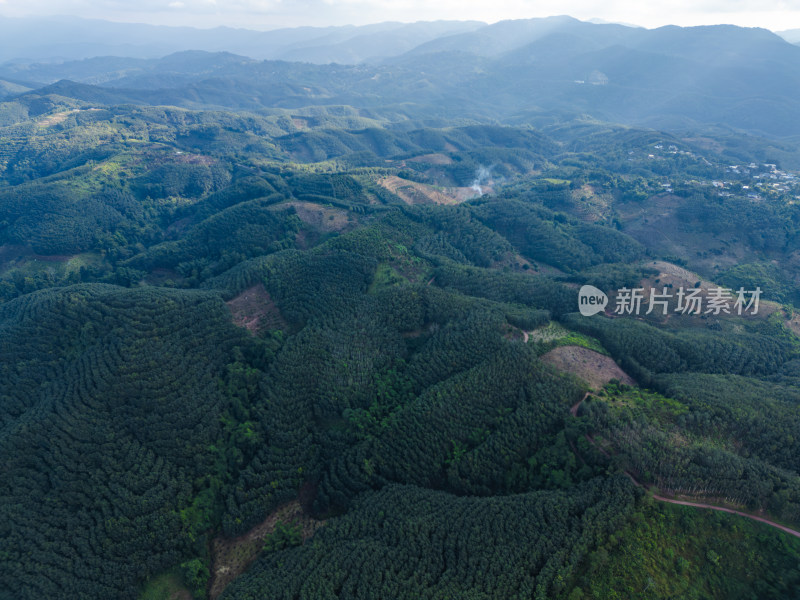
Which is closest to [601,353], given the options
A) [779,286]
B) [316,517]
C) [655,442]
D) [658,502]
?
[655,442]

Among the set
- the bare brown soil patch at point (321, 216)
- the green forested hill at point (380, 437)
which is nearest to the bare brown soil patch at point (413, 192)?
→ the bare brown soil patch at point (321, 216)

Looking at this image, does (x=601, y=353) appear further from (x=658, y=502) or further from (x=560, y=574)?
(x=560, y=574)

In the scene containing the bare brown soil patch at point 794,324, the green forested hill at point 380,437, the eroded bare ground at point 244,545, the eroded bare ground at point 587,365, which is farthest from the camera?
the bare brown soil patch at point 794,324

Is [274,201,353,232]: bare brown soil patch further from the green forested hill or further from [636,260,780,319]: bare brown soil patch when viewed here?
[636,260,780,319]: bare brown soil patch

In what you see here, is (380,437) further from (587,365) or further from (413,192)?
(413,192)

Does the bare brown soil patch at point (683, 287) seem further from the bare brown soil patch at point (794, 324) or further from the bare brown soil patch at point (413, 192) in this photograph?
the bare brown soil patch at point (413, 192)

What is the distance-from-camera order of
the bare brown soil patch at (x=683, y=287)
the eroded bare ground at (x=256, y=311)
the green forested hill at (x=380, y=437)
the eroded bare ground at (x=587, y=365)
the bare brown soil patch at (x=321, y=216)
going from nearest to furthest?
the green forested hill at (x=380, y=437), the eroded bare ground at (x=587, y=365), the eroded bare ground at (x=256, y=311), the bare brown soil patch at (x=683, y=287), the bare brown soil patch at (x=321, y=216)

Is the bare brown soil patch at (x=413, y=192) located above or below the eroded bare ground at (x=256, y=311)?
above

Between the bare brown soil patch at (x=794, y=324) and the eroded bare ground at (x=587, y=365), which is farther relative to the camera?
the bare brown soil patch at (x=794, y=324)
